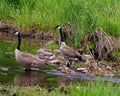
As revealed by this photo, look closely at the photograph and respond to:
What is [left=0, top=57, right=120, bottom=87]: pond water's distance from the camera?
39.9 ft

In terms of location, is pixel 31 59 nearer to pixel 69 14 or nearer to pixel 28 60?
pixel 28 60

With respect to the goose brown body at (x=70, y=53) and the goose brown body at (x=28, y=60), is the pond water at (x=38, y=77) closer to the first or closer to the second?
the goose brown body at (x=28, y=60)

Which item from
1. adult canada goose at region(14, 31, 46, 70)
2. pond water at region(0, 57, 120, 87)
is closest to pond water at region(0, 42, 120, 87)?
pond water at region(0, 57, 120, 87)

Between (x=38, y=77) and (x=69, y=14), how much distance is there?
4.21m

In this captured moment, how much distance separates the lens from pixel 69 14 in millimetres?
16688

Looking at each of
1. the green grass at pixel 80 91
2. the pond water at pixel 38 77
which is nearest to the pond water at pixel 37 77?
the pond water at pixel 38 77

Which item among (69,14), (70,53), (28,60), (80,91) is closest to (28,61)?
(28,60)

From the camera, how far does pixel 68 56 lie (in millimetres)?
A: 14812

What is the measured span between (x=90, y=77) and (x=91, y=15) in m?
3.25

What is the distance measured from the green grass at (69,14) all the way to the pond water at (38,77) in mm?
2668

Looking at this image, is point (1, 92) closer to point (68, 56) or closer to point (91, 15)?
point (68, 56)

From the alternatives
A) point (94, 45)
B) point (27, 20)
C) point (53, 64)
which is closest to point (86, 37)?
point (94, 45)

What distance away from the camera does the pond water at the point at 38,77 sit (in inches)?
479

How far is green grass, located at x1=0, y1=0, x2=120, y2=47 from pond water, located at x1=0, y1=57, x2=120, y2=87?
2.67 meters
